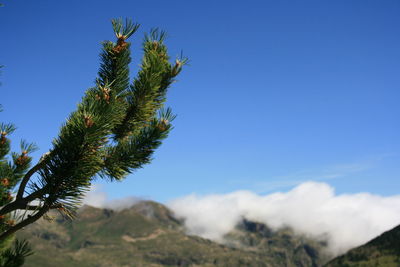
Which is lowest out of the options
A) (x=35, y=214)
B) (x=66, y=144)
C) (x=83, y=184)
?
(x=35, y=214)

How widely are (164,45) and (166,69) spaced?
790 millimetres

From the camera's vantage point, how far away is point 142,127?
28.4 feet

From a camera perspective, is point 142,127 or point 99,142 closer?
point 99,142

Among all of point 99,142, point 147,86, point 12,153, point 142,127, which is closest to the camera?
point 99,142

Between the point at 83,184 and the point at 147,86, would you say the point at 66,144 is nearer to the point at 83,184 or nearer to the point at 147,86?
the point at 83,184

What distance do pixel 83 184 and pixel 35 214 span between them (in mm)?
1115

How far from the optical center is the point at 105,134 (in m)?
7.32

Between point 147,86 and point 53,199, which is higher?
point 147,86

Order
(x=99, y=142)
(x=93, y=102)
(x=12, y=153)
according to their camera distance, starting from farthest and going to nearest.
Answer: (x=12, y=153), (x=99, y=142), (x=93, y=102)

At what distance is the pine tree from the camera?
703 cm

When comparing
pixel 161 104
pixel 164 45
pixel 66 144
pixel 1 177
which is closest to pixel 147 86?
pixel 161 104

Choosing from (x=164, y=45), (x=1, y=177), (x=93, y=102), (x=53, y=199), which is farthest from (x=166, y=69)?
(x=1, y=177)

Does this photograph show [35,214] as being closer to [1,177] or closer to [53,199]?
[53,199]

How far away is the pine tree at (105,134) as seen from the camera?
703 cm
